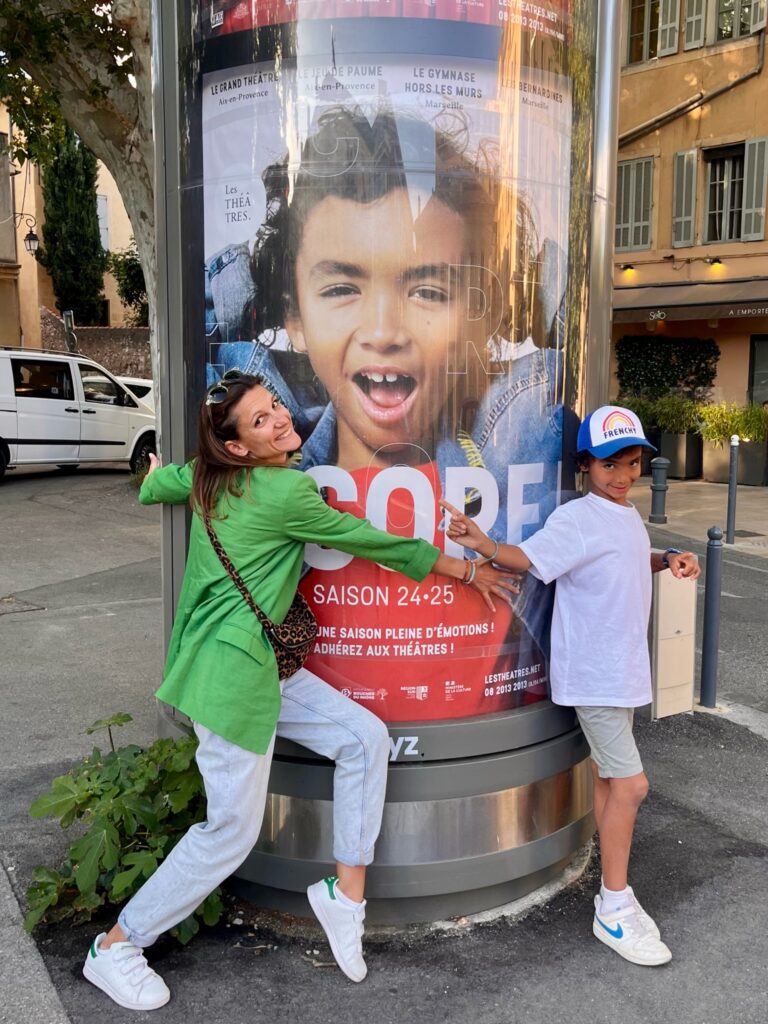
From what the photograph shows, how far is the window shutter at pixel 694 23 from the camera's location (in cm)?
2009

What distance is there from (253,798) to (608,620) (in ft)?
3.93

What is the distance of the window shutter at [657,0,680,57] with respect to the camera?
20.4m

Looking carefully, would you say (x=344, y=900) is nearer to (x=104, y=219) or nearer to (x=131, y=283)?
(x=131, y=283)

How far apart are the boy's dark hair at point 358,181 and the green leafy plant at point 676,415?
49.6 ft

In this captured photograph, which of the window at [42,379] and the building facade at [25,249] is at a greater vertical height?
the building facade at [25,249]

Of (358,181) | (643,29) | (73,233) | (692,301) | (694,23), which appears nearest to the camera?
(358,181)

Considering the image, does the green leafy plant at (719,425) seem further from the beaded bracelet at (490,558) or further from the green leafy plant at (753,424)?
the beaded bracelet at (490,558)

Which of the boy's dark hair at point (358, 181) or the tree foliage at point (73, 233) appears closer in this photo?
the boy's dark hair at point (358, 181)

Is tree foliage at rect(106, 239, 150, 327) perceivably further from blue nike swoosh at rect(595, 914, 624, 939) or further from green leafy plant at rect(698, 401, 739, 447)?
blue nike swoosh at rect(595, 914, 624, 939)

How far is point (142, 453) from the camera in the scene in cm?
1703

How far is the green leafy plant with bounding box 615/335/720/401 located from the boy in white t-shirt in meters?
17.7

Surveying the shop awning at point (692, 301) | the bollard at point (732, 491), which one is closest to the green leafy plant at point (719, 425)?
the shop awning at point (692, 301)

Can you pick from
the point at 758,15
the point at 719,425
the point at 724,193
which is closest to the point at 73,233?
the point at 724,193

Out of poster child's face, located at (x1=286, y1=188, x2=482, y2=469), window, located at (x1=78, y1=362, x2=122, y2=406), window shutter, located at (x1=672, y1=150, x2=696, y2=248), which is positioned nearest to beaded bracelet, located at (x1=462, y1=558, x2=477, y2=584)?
poster child's face, located at (x1=286, y1=188, x2=482, y2=469)
